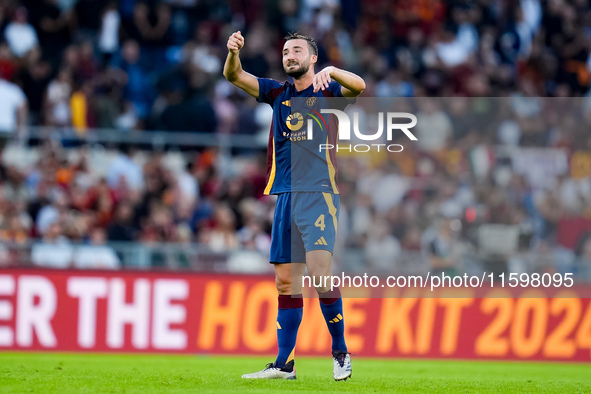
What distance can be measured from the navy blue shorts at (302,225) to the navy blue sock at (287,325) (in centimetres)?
35

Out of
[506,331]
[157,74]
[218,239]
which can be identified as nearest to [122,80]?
[157,74]

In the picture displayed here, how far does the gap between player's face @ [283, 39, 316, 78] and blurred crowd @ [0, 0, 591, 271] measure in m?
5.09

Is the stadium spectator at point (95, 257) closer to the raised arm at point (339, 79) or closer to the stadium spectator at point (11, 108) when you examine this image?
the stadium spectator at point (11, 108)

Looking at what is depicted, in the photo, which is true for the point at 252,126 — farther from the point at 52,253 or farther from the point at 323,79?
the point at 323,79

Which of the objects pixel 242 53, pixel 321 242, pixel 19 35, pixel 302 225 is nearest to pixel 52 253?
pixel 19 35

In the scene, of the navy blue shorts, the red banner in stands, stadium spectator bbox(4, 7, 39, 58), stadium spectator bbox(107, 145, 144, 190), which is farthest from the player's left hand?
stadium spectator bbox(4, 7, 39, 58)

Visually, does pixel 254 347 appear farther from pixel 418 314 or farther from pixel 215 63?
pixel 215 63

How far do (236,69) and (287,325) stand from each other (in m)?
2.06

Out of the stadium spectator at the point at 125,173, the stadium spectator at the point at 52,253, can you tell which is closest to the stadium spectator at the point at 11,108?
the stadium spectator at the point at 125,173

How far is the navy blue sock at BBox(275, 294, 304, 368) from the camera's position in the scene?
22.8ft

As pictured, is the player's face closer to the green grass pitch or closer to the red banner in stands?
the green grass pitch

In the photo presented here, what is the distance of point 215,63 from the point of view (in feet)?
48.6

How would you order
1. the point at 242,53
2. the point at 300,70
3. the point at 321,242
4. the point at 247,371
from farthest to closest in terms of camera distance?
1. the point at 242,53
2. the point at 247,371
3. the point at 300,70
4. the point at 321,242

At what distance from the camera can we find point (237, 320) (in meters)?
11.2
